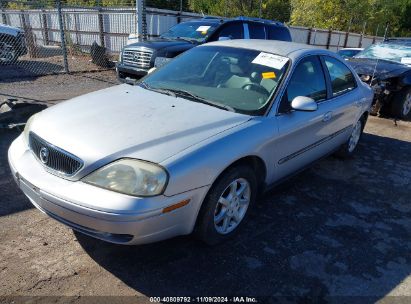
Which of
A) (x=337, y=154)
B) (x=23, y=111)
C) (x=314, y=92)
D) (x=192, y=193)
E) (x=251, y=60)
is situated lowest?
(x=337, y=154)

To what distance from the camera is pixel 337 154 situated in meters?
5.37

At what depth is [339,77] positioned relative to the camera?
4.54 meters

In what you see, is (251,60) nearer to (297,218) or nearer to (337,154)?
(297,218)

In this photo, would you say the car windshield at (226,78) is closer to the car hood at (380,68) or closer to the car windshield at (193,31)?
the car hood at (380,68)

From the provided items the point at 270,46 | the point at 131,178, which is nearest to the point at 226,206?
the point at 131,178

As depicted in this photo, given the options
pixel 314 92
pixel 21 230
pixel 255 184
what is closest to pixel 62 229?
pixel 21 230

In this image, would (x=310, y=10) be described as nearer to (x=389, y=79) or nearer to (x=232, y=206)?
(x=389, y=79)

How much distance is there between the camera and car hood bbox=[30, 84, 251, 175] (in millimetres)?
2555

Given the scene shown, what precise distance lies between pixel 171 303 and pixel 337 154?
369cm

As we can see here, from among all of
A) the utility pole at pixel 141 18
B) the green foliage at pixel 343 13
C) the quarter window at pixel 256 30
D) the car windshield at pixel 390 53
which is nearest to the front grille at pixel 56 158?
Result: the quarter window at pixel 256 30

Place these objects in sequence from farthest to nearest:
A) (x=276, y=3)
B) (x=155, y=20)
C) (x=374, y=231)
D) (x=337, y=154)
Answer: (x=276, y=3) → (x=155, y=20) → (x=337, y=154) → (x=374, y=231)

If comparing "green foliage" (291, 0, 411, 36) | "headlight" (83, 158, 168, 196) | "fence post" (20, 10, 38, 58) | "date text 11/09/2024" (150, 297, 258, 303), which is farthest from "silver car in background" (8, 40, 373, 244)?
"green foliage" (291, 0, 411, 36)

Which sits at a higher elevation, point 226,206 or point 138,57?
point 138,57

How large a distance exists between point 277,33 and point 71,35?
10.4 meters
